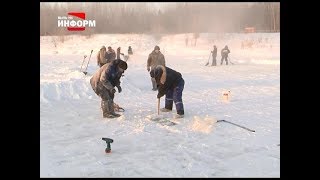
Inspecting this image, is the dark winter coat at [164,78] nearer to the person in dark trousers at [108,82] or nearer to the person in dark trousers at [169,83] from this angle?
the person in dark trousers at [169,83]

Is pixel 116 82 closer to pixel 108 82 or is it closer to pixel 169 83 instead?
pixel 108 82

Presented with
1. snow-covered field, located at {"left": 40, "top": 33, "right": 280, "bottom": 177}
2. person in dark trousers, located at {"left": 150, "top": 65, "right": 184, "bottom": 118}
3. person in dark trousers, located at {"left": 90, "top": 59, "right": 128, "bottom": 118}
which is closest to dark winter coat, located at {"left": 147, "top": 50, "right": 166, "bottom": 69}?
snow-covered field, located at {"left": 40, "top": 33, "right": 280, "bottom": 177}

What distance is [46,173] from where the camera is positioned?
4.86 metres

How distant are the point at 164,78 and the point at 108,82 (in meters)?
1.28

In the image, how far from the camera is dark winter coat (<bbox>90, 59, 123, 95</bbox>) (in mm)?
7953

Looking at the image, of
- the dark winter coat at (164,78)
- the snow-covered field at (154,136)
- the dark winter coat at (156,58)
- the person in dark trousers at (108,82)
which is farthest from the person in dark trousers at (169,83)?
the dark winter coat at (156,58)

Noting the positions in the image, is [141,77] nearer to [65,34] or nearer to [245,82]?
[245,82]

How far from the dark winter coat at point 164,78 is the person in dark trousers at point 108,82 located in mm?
726

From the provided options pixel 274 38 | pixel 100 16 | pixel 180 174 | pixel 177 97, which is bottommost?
pixel 180 174

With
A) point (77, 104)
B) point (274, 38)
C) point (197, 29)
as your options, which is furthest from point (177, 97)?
point (197, 29)

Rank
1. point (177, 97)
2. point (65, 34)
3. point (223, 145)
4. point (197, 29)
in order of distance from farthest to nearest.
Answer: point (197, 29)
point (65, 34)
point (177, 97)
point (223, 145)

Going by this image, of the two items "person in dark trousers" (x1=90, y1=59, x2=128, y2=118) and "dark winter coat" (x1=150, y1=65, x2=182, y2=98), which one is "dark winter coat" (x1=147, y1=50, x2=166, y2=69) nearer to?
"dark winter coat" (x1=150, y1=65, x2=182, y2=98)

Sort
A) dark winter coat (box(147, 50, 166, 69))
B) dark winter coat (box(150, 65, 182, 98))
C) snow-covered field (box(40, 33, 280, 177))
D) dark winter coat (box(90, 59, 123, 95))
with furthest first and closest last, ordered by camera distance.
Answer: dark winter coat (box(147, 50, 166, 69))
dark winter coat (box(150, 65, 182, 98))
dark winter coat (box(90, 59, 123, 95))
snow-covered field (box(40, 33, 280, 177))

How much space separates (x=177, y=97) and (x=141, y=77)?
8680mm
